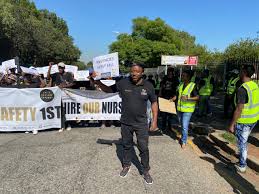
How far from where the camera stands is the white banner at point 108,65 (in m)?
9.20

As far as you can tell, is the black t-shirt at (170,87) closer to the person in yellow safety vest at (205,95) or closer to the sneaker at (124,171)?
the person in yellow safety vest at (205,95)

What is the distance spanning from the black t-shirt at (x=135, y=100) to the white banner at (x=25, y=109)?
5061mm

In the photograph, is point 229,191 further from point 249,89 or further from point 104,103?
point 104,103

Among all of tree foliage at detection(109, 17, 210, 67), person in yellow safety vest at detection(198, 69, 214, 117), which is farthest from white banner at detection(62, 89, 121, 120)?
tree foliage at detection(109, 17, 210, 67)

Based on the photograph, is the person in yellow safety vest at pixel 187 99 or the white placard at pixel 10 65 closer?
the person in yellow safety vest at pixel 187 99

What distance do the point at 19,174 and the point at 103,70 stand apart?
384 cm

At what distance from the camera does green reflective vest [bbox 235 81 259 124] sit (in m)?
6.23

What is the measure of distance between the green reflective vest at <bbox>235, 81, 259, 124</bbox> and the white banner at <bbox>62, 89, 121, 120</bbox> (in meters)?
5.54

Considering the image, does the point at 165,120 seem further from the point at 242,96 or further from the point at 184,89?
the point at 242,96

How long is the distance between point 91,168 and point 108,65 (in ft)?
10.8

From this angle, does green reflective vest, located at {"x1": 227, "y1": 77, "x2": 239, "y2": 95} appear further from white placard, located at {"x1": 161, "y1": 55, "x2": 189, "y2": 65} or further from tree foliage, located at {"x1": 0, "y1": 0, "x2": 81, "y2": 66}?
tree foliage, located at {"x1": 0, "y1": 0, "x2": 81, "y2": 66}

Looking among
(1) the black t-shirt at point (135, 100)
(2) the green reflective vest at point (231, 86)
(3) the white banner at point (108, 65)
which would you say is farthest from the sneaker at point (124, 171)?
(2) the green reflective vest at point (231, 86)

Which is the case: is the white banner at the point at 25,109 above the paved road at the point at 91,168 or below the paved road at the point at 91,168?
above

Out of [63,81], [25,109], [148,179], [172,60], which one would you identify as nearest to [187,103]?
[148,179]
